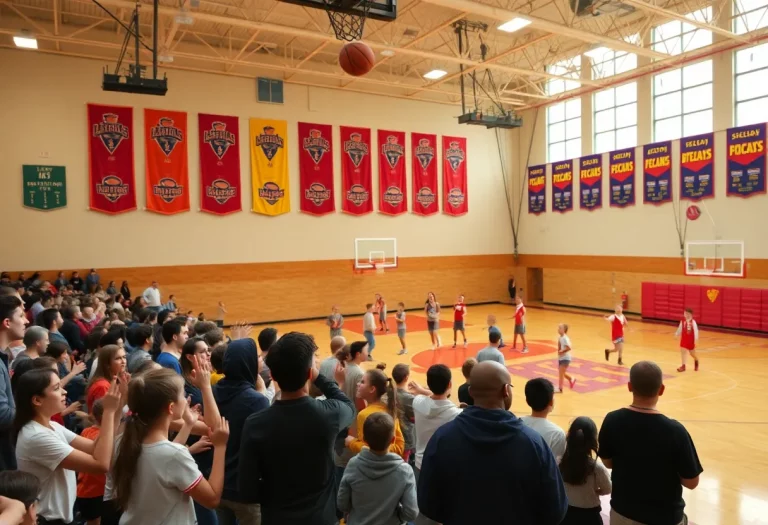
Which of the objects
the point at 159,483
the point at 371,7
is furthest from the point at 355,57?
the point at 159,483

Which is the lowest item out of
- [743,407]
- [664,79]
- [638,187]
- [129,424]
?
[743,407]

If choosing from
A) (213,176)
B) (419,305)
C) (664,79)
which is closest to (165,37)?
(213,176)

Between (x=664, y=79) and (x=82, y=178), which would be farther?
(x=664, y=79)

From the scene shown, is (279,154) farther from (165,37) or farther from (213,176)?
(165,37)

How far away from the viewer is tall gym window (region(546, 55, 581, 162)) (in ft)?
76.1

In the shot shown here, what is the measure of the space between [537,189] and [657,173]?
603cm

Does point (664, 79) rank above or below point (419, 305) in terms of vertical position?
above

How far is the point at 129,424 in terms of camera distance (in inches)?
96.0

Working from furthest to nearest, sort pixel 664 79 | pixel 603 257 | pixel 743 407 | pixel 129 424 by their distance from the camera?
1. pixel 603 257
2. pixel 664 79
3. pixel 743 407
4. pixel 129 424

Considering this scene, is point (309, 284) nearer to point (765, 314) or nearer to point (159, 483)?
point (765, 314)

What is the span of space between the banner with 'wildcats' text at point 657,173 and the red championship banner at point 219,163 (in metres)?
14.9

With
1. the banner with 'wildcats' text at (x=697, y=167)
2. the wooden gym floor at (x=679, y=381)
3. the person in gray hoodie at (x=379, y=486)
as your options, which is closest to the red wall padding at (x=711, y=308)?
the wooden gym floor at (x=679, y=381)

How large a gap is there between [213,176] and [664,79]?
1649 centimetres

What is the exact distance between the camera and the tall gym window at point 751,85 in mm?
16891
